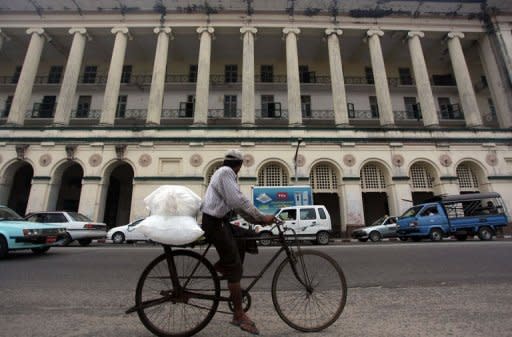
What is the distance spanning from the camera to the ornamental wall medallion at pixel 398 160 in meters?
19.3

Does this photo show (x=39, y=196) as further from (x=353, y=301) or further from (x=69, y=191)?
(x=353, y=301)

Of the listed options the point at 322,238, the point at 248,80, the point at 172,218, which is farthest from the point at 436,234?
the point at 248,80

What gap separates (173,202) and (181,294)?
0.95m

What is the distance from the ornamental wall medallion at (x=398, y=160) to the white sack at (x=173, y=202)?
64.9ft

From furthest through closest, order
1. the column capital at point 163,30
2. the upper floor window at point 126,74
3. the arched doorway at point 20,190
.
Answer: the upper floor window at point 126,74 → the arched doorway at point 20,190 → the column capital at point 163,30

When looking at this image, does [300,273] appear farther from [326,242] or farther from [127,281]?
[326,242]

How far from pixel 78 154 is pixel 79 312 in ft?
62.1

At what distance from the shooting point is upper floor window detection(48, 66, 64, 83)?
24.9 meters

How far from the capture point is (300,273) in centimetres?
294

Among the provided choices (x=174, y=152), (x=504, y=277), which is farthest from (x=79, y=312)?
(x=174, y=152)

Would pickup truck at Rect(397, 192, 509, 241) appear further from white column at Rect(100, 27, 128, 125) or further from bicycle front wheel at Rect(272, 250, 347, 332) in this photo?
white column at Rect(100, 27, 128, 125)

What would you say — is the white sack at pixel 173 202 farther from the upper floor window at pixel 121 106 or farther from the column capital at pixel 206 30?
the upper floor window at pixel 121 106

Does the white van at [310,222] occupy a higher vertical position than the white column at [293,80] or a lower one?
lower

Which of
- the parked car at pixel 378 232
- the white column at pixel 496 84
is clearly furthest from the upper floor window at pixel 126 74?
the white column at pixel 496 84
